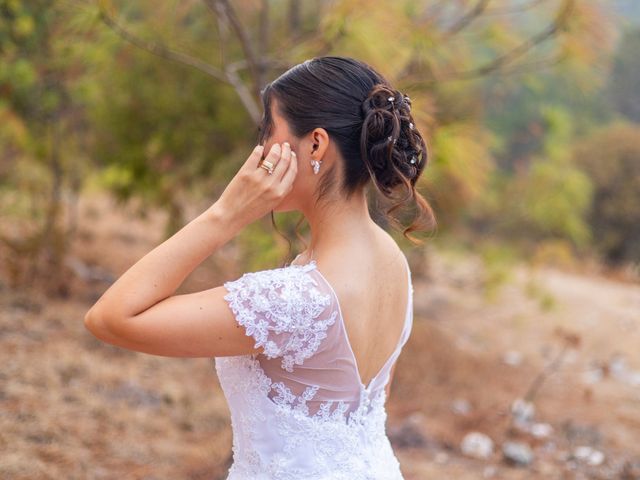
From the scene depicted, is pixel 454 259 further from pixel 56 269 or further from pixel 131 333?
pixel 131 333

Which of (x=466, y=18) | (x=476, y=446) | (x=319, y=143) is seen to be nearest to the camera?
(x=319, y=143)

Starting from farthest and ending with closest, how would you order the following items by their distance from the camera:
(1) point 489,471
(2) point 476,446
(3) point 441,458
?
(2) point 476,446 → (3) point 441,458 → (1) point 489,471

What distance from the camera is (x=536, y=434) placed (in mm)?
4699

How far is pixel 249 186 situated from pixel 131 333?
36 cm

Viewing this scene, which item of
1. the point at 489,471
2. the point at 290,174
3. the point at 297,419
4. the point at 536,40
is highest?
the point at 536,40

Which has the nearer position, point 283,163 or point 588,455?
point 283,163

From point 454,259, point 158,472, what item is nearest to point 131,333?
point 158,472

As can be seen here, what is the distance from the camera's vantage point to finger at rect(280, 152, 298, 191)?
148cm

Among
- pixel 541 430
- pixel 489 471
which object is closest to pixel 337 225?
pixel 489 471

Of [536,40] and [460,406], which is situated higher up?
[536,40]

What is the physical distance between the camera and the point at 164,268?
1.42 metres

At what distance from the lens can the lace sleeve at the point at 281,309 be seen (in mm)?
1410

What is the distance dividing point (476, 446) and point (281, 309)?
3.31 m

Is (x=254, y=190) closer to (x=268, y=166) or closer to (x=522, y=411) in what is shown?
(x=268, y=166)
